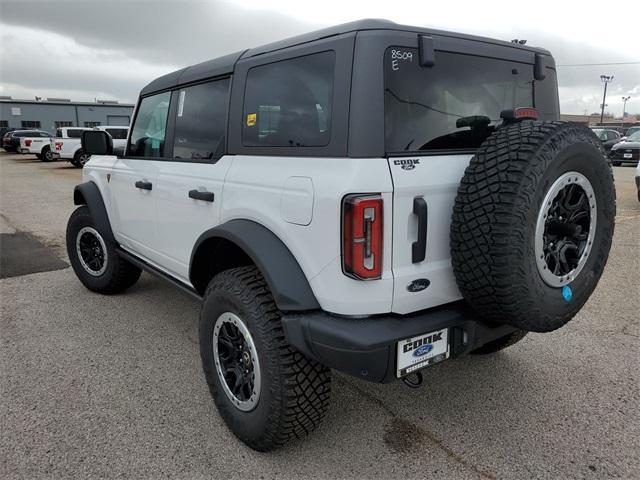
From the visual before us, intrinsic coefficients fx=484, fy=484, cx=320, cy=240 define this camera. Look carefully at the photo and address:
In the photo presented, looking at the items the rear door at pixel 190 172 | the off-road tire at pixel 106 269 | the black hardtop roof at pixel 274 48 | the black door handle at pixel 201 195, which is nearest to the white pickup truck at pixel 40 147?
the off-road tire at pixel 106 269

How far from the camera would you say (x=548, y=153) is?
191 cm

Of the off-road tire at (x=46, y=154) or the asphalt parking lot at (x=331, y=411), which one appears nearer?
the asphalt parking lot at (x=331, y=411)

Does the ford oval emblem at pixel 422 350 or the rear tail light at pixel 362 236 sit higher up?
the rear tail light at pixel 362 236

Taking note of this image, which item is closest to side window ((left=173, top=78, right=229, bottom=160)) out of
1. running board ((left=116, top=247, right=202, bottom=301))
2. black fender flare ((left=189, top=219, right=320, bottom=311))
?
black fender flare ((left=189, top=219, right=320, bottom=311))

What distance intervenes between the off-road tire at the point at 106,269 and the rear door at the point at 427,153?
306 centimetres

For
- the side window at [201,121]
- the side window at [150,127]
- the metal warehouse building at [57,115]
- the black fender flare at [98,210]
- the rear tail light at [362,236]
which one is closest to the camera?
the rear tail light at [362,236]

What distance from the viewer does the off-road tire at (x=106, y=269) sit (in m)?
4.30

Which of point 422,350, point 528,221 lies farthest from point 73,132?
point 528,221

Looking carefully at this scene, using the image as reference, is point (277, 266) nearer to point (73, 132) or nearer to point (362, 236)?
point (362, 236)

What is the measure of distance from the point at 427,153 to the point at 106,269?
3.37m

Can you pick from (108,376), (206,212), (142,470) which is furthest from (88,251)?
(142,470)

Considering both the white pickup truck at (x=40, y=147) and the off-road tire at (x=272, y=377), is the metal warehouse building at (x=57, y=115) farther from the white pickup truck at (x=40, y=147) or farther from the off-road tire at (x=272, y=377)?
the off-road tire at (x=272, y=377)

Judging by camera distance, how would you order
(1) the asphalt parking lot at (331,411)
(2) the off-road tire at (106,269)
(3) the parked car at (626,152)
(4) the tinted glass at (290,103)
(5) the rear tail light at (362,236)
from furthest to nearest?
(3) the parked car at (626,152), (2) the off-road tire at (106,269), (1) the asphalt parking lot at (331,411), (4) the tinted glass at (290,103), (5) the rear tail light at (362,236)

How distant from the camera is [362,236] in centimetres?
190
